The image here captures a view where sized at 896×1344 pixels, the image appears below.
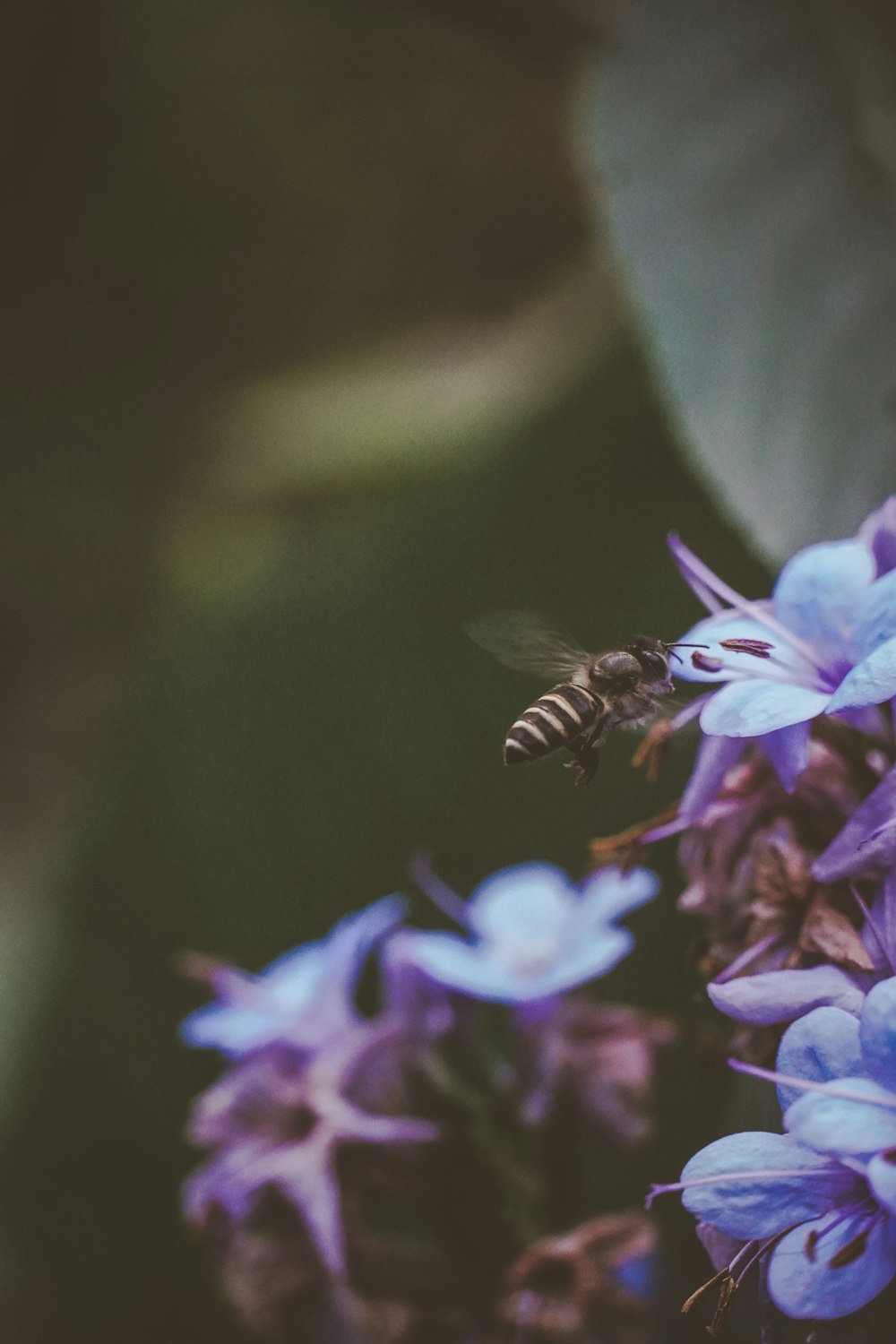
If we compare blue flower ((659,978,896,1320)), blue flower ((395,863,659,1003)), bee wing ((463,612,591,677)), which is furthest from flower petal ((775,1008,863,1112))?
bee wing ((463,612,591,677))

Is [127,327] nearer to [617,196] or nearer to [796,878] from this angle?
[617,196]

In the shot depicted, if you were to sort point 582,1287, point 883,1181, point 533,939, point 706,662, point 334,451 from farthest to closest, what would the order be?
point 334,451 → point 533,939 → point 582,1287 → point 706,662 → point 883,1181

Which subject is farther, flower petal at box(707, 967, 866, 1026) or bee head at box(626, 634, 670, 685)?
bee head at box(626, 634, 670, 685)

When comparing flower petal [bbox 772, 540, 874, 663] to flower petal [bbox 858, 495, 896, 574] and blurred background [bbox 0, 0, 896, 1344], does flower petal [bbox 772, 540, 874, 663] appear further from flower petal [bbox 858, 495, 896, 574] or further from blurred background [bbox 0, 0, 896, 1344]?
blurred background [bbox 0, 0, 896, 1344]

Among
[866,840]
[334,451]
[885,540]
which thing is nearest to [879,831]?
[866,840]

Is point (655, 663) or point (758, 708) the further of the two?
point (655, 663)

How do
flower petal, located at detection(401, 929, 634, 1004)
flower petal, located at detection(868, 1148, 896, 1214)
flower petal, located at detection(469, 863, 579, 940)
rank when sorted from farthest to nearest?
flower petal, located at detection(469, 863, 579, 940) → flower petal, located at detection(401, 929, 634, 1004) → flower petal, located at detection(868, 1148, 896, 1214)

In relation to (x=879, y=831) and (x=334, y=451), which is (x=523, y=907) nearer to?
(x=879, y=831)
